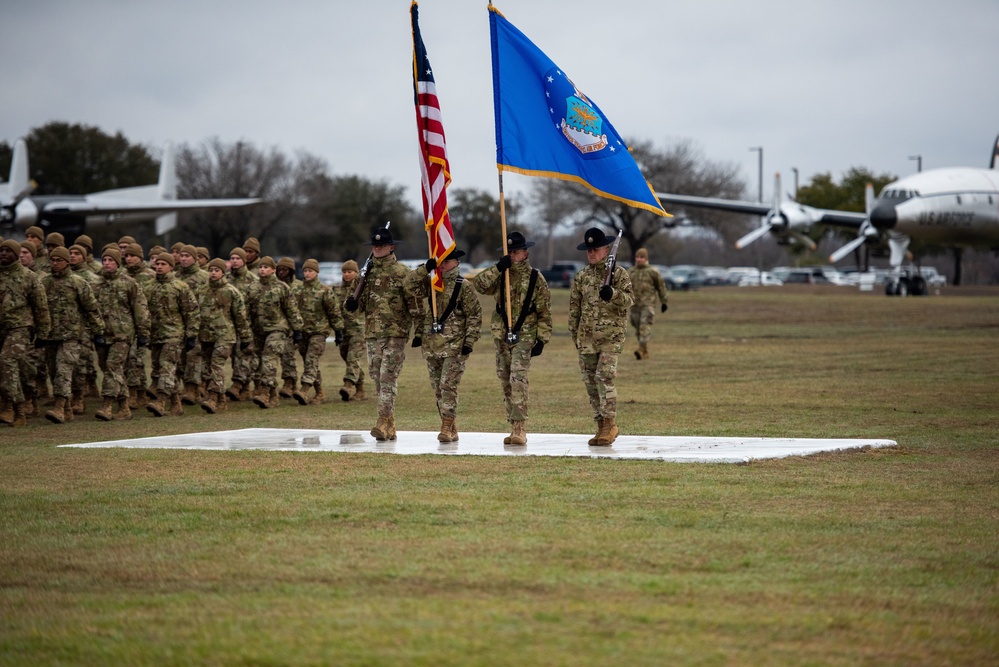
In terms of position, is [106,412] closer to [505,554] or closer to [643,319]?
[505,554]

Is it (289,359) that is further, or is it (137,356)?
(289,359)

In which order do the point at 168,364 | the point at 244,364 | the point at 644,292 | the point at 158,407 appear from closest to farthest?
the point at 168,364 < the point at 158,407 < the point at 244,364 < the point at 644,292

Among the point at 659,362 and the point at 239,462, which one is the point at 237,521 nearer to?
the point at 239,462

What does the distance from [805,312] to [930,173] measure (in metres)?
7.80

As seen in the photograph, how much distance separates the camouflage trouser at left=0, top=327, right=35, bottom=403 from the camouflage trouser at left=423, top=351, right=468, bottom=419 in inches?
226

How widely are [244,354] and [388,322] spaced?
18.5 ft

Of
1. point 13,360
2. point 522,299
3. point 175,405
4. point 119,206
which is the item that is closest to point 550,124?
point 522,299

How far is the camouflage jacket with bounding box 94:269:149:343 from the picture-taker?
15359 mm

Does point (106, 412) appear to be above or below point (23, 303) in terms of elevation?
below

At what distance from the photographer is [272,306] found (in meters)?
16.7

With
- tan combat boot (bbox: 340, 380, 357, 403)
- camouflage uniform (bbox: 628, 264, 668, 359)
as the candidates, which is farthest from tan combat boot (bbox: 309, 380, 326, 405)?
camouflage uniform (bbox: 628, 264, 668, 359)

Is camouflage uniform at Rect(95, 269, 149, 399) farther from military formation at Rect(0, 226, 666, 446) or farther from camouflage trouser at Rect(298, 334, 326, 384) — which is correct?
camouflage trouser at Rect(298, 334, 326, 384)

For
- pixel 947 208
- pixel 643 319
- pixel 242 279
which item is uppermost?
pixel 947 208

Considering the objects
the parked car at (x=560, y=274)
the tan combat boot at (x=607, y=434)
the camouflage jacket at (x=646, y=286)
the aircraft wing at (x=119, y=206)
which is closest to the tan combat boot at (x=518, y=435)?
the tan combat boot at (x=607, y=434)
